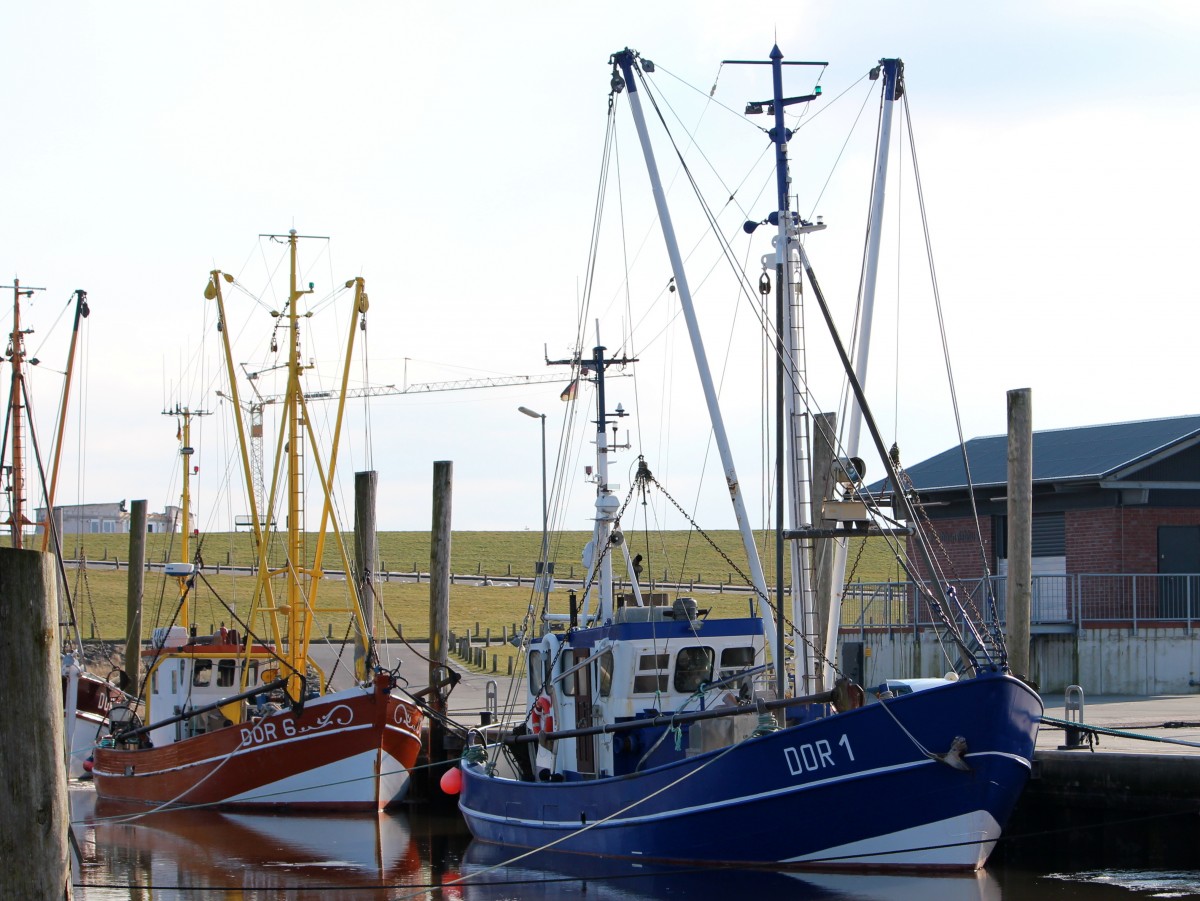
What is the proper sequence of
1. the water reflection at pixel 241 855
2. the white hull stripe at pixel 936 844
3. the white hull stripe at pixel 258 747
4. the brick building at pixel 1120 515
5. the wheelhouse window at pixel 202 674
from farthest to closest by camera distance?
the wheelhouse window at pixel 202 674, the brick building at pixel 1120 515, the white hull stripe at pixel 258 747, the water reflection at pixel 241 855, the white hull stripe at pixel 936 844

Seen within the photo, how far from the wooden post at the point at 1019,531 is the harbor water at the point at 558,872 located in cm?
287

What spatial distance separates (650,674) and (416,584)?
53072mm

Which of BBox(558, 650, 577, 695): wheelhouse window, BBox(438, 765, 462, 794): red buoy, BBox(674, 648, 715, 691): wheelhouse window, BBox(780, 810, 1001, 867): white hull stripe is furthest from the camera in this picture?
BBox(438, 765, 462, 794): red buoy

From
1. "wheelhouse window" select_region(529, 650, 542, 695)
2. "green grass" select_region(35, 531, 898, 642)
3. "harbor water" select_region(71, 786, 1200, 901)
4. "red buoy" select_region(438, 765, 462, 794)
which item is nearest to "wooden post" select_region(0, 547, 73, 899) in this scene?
"harbor water" select_region(71, 786, 1200, 901)

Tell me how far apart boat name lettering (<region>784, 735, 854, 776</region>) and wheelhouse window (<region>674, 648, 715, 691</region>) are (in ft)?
12.4

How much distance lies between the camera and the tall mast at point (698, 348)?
18516 mm

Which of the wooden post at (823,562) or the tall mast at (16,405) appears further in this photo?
the tall mast at (16,405)

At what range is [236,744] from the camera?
88.9ft

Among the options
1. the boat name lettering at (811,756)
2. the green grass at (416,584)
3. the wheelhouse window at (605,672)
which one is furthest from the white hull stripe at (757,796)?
the green grass at (416,584)

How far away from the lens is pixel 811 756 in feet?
54.5

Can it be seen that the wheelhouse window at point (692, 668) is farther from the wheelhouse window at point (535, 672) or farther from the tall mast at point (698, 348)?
the wheelhouse window at point (535, 672)

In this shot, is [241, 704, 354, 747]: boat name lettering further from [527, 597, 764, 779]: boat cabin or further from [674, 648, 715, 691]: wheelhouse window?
[674, 648, 715, 691]: wheelhouse window

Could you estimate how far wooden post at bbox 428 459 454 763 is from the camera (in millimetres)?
27172

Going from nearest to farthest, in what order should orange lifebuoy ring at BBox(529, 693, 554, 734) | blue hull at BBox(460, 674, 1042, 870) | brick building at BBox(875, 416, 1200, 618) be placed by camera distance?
blue hull at BBox(460, 674, 1042, 870), orange lifebuoy ring at BBox(529, 693, 554, 734), brick building at BBox(875, 416, 1200, 618)
